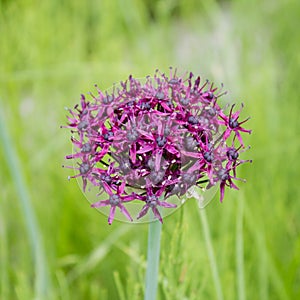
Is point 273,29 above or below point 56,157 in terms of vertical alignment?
above

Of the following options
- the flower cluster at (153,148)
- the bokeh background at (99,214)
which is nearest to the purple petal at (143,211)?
the flower cluster at (153,148)

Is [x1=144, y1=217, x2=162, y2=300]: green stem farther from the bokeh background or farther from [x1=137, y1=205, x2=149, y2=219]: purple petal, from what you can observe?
the bokeh background

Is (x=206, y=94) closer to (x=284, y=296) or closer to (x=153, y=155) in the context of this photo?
(x=153, y=155)

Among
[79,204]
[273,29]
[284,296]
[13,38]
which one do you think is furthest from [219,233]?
[273,29]

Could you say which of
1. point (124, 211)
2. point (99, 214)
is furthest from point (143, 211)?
point (99, 214)

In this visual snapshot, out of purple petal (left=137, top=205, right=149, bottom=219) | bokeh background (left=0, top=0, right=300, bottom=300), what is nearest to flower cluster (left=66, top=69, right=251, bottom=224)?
purple petal (left=137, top=205, right=149, bottom=219)

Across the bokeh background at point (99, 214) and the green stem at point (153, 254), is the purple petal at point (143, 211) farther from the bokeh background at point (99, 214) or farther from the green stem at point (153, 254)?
the bokeh background at point (99, 214)
